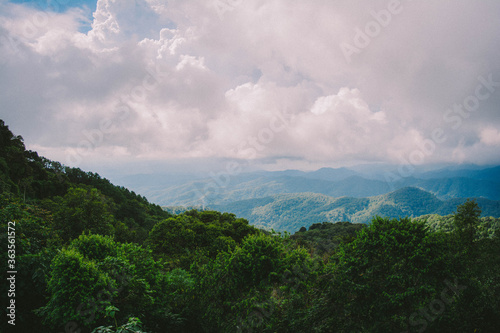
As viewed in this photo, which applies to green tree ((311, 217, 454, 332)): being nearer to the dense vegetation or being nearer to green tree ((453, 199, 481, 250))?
the dense vegetation

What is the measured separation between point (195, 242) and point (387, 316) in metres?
23.6

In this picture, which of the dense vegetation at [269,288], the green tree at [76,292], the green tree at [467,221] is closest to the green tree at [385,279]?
the dense vegetation at [269,288]

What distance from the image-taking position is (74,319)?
24.7ft

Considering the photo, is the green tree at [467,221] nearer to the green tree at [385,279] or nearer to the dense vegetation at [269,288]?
the dense vegetation at [269,288]

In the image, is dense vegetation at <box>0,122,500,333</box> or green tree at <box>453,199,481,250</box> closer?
dense vegetation at <box>0,122,500,333</box>

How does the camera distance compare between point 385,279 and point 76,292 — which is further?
point 385,279

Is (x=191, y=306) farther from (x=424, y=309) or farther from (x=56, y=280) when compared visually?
(x=424, y=309)

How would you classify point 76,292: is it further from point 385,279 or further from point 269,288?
point 385,279

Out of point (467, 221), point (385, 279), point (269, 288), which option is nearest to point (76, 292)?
point (269, 288)

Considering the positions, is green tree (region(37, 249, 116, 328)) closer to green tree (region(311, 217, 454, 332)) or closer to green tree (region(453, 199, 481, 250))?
green tree (region(311, 217, 454, 332))

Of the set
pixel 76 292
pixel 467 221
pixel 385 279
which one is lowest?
pixel 467 221

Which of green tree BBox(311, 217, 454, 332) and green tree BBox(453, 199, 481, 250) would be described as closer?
green tree BBox(311, 217, 454, 332)

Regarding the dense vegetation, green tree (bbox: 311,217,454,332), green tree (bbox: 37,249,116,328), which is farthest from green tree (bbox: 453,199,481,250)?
green tree (bbox: 37,249,116,328)

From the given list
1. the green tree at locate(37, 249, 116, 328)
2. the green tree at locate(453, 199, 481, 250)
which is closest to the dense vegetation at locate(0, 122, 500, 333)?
the green tree at locate(37, 249, 116, 328)
